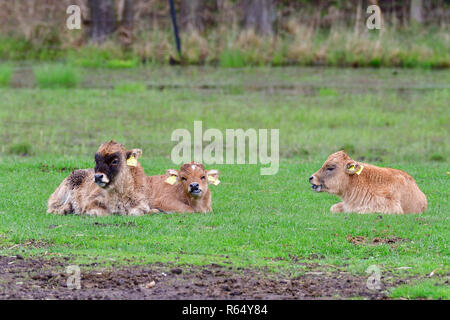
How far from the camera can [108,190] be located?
12812 mm

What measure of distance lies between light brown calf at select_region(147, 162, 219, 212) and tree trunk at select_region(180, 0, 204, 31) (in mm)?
21987

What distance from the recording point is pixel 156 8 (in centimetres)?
3959

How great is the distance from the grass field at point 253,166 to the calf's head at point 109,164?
518 mm

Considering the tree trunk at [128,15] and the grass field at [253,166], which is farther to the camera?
the tree trunk at [128,15]

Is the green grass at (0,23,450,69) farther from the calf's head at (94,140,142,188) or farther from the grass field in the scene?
the calf's head at (94,140,142,188)

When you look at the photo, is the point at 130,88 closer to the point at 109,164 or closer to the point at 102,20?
the point at 102,20

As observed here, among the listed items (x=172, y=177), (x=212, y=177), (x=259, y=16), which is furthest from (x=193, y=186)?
(x=259, y=16)

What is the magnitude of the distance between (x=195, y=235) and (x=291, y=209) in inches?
93.2

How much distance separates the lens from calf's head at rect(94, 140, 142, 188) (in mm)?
12602

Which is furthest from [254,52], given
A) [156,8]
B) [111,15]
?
[156,8]

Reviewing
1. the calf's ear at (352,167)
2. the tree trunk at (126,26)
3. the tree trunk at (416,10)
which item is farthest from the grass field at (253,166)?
the tree trunk at (416,10)

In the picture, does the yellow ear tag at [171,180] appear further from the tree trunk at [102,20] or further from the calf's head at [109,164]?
the tree trunk at [102,20]

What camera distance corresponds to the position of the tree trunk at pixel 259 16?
1348 inches
